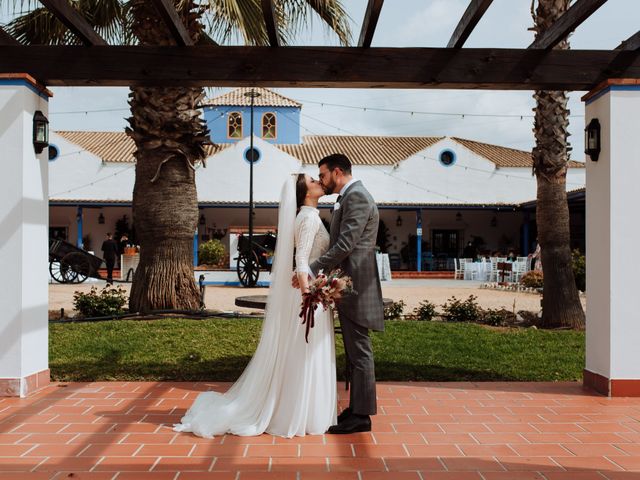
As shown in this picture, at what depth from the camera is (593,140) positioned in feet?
17.0

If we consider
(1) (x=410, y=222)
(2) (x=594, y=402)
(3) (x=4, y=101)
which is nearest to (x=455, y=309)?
(2) (x=594, y=402)

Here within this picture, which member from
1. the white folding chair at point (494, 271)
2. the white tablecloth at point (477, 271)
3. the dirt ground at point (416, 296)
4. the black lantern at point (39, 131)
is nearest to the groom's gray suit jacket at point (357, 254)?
the black lantern at point (39, 131)

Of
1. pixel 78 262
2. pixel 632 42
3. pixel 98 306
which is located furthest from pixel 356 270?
pixel 78 262

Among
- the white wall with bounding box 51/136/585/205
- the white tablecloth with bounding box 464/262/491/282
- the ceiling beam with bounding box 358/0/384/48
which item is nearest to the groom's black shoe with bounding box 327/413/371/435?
the ceiling beam with bounding box 358/0/384/48

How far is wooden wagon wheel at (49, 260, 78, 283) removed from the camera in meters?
18.5

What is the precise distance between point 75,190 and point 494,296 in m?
18.9

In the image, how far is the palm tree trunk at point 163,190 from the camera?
8.94m

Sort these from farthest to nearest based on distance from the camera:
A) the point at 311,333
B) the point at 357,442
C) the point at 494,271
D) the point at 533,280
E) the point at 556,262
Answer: the point at 494,271 < the point at 533,280 < the point at 556,262 < the point at 311,333 < the point at 357,442

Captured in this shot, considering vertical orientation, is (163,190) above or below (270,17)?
below

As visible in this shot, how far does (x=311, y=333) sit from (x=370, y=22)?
234 centimetres

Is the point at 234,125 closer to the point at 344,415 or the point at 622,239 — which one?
the point at 622,239

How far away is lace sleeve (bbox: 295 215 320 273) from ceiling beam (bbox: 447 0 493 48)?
6.10 ft

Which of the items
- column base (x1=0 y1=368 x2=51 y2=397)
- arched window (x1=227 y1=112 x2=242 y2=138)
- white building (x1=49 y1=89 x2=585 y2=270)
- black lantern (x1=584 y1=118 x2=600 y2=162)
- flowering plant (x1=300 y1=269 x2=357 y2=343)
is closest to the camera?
flowering plant (x1=300 y1=269 x2=357 y2=343)

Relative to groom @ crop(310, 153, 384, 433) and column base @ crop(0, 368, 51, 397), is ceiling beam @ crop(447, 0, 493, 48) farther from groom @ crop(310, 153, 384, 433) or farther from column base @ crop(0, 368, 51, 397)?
column base @ crop(0, 368, 51, 397)
